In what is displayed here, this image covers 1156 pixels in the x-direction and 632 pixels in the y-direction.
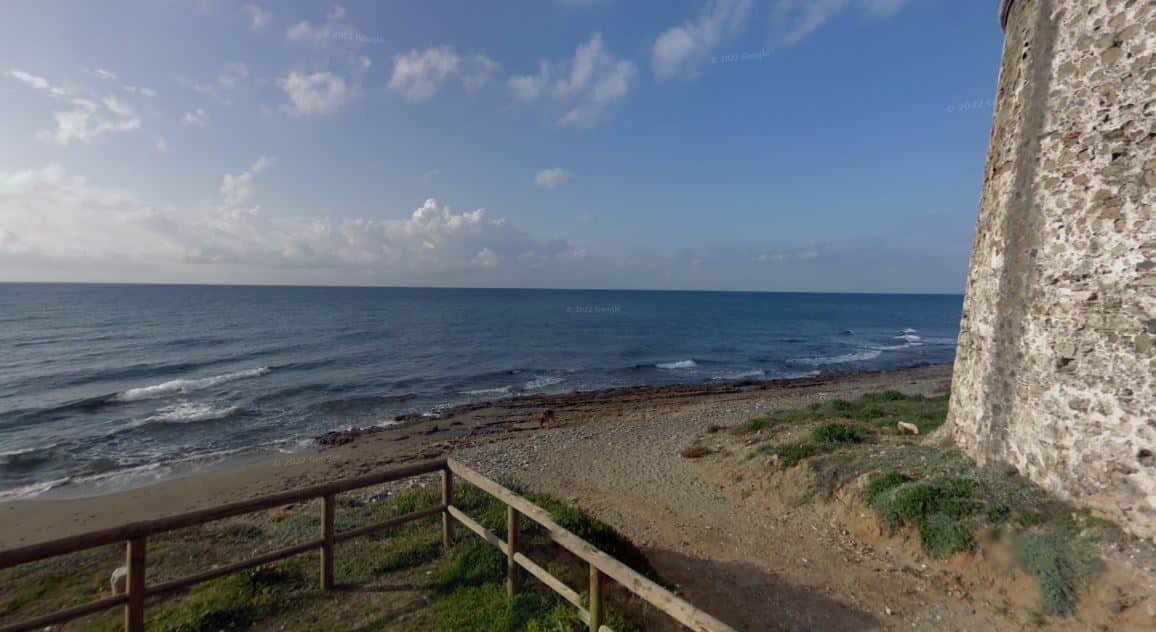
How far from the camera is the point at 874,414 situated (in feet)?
46.4

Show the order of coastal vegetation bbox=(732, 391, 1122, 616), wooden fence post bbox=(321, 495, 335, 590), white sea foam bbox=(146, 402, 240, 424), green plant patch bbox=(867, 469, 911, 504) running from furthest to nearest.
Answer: white sea foam bbox=(146, 402, 240, 424) → green plant patch bbox=(867, 469, 911, 504) → coastal vegetation bbox=(732, 391, 1122, 616) → wooden fence post bbox=(321, 495, 335, 590)

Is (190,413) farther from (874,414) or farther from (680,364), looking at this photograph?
(680,364)

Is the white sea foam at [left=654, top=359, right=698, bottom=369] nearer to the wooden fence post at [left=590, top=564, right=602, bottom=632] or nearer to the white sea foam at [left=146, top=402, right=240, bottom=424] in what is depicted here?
the white sea foam at [left=146, top=402, right=240, bottom=424]

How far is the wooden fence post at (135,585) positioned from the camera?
4023mm

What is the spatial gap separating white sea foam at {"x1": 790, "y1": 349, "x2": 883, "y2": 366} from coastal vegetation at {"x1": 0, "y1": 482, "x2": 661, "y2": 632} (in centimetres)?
3513

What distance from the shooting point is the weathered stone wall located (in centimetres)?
629

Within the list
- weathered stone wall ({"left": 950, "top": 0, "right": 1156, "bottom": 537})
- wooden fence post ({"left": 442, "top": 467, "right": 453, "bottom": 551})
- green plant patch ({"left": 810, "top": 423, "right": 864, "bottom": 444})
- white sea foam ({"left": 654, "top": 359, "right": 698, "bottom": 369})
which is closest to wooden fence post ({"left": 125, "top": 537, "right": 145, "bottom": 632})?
wooden fence post ({"left": 442, "top": 467, "right": 453, "bottom": 551})

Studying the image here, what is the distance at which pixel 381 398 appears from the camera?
23.5 m

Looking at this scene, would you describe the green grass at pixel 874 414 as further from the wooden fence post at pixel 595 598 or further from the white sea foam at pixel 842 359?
the white sea foam at pixel 842 359

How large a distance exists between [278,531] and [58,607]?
97.0 inches

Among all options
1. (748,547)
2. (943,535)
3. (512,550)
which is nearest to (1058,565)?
(943,535)

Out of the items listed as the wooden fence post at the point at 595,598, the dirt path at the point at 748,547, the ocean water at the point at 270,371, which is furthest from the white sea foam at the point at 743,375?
the wooden fence post at the point at 595,598

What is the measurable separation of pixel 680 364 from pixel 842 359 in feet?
48.7

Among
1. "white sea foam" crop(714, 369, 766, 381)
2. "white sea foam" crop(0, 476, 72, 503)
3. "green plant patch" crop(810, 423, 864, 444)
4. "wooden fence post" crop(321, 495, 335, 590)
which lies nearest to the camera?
"wooden fence post" crop(321, 495, 335, 590)
